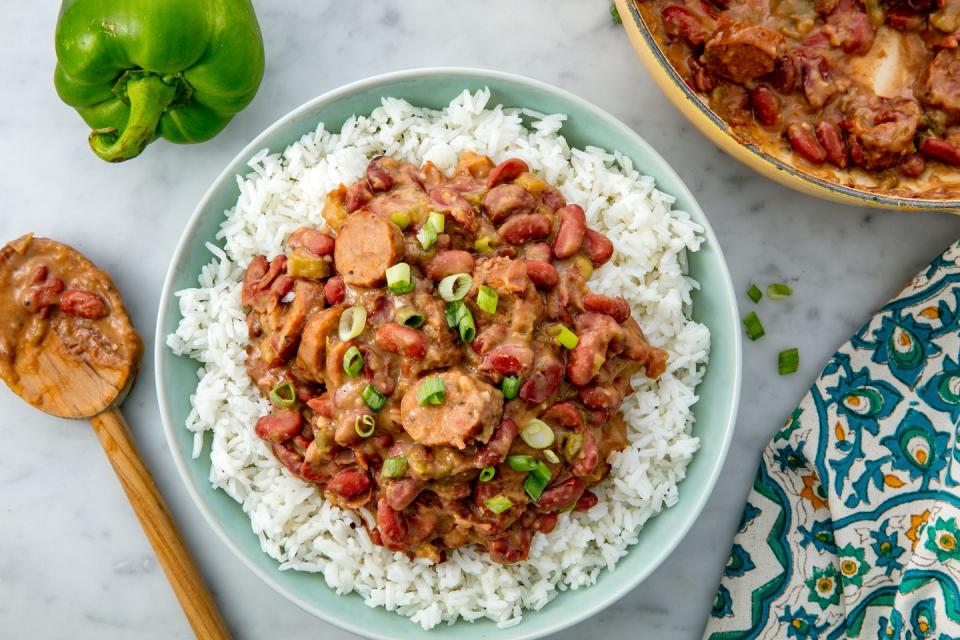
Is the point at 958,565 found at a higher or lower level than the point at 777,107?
lower

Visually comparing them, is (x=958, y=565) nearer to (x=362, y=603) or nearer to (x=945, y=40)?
(x=945, y=40)

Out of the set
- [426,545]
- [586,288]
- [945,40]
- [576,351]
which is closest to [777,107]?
[945,40]

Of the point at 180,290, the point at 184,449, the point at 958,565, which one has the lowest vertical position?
the point at 958,565

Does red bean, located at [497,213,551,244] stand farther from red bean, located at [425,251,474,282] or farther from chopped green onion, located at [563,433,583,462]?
chopped green onion, located at [563,433,583,462]

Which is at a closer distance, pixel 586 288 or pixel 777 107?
pixel 586 288

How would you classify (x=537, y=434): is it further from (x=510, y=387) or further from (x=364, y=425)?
(x=364, y=425)

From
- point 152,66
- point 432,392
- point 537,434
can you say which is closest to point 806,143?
point 537,434

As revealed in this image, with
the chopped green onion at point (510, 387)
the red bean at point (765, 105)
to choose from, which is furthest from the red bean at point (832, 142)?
the chopped green onion at point (510, 387)

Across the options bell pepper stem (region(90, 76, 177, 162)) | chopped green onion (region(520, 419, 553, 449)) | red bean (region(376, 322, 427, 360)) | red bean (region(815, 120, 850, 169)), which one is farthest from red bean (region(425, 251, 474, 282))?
red bean (region(815, 120, 850, 169))
